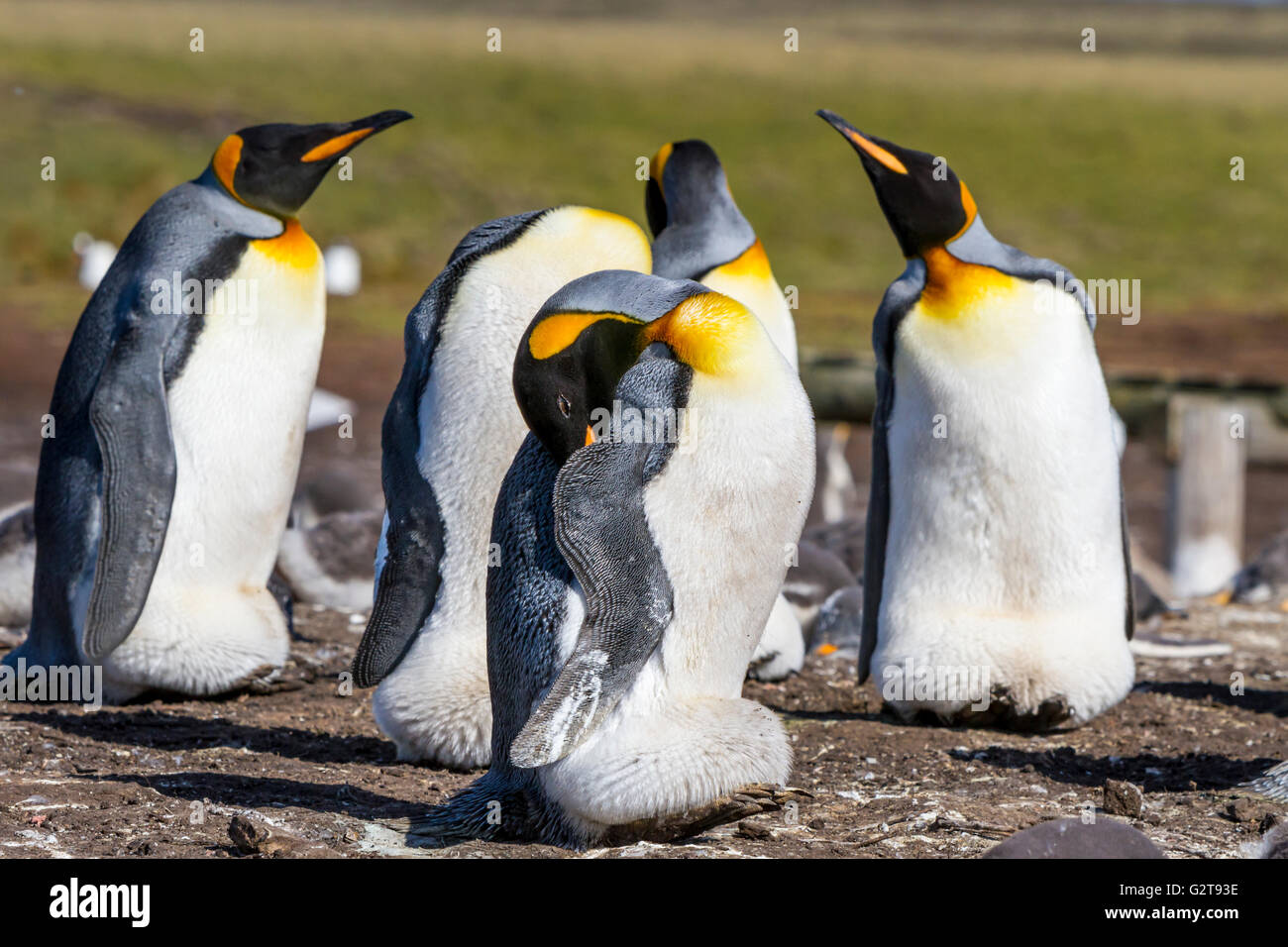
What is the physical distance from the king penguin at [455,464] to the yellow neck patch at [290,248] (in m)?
1.00

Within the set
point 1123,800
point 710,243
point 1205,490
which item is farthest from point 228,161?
point 1205,490

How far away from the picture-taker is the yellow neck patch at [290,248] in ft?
16.0

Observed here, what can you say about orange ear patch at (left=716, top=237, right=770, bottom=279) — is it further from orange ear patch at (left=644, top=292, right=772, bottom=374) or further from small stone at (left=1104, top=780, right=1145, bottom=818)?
small stone at (left=1104, top=780, right=1145, bottom=818)

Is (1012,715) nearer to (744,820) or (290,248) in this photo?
(744,820)

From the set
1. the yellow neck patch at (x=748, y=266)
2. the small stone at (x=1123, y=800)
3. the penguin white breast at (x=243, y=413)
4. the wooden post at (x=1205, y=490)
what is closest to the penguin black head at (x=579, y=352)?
the small stone at (x=1123, y=800)

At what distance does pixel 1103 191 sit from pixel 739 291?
34.4 metres

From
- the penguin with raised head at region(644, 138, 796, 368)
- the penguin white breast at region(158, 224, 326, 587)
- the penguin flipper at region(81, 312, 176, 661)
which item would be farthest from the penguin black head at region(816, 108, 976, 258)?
the penguin flipper at region(81, 312, 176, 661)

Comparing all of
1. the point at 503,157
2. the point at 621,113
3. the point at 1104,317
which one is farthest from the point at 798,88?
the point at 1104,317

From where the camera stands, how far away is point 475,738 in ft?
12.3

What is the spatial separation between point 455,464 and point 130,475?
3.98 feet

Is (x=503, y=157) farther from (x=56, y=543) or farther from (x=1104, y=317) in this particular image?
(x=56, y=543)

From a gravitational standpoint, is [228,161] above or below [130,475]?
above

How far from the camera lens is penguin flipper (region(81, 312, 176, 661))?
450 cm

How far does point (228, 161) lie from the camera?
4.92 meters
